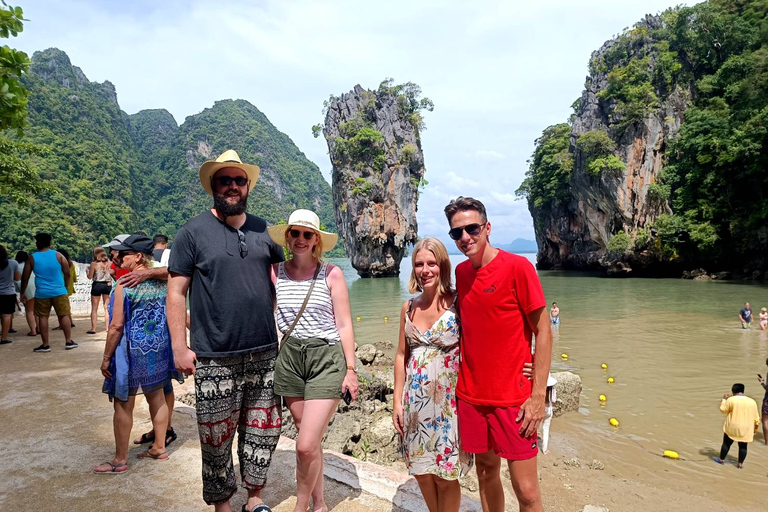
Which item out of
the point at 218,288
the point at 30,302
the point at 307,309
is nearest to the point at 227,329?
the point at 218,288

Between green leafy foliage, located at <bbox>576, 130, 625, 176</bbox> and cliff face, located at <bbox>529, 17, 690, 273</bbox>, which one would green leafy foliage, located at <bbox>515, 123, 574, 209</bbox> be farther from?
green leafy foliage, located at <bbox>576, 130, 625, 176</bbox>

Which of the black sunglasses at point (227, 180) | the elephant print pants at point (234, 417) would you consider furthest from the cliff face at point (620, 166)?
the elephant print pants at point (234, 417)

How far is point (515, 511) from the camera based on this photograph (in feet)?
11.8

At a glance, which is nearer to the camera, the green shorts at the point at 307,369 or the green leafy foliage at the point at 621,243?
the green shorts at the point at 307,369

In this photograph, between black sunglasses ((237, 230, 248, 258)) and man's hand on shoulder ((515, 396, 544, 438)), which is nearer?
man's hand on shoulder ((515, 396, 544, 438))

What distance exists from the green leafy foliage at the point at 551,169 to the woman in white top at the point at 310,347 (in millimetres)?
41417

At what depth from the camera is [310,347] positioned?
2.70 meters

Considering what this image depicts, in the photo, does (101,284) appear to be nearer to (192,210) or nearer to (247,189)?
(247,189)

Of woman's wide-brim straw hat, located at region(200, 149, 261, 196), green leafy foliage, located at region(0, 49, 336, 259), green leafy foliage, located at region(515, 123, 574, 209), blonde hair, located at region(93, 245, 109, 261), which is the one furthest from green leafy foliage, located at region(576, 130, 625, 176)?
woman's wide-brim straw hat, located at region(200, 149, 261, 196)

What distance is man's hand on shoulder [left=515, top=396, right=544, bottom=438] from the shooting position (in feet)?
7.73

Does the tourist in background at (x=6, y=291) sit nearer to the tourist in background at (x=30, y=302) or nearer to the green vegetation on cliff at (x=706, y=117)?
the tourist in background at (x=30, y=302)

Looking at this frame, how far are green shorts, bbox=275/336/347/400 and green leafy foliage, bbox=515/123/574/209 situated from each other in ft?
136

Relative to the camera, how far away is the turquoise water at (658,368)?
6293 millimetres

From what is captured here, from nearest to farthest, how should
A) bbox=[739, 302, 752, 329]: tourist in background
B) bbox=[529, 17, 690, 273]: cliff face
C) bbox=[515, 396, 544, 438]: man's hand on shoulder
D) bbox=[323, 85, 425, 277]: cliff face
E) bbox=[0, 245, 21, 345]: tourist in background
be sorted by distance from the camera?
bbox=[515, 396, 544, 438]: man's hand on shoulder < bbox=[0, 245, 21, 345]: tourist in background < bbox=[739, 302, 752, 329]: tourist in background < bbox=[529, 17, 690, 273]: cliff face < bbox=[323, 85, 425, 277]: cliff face
